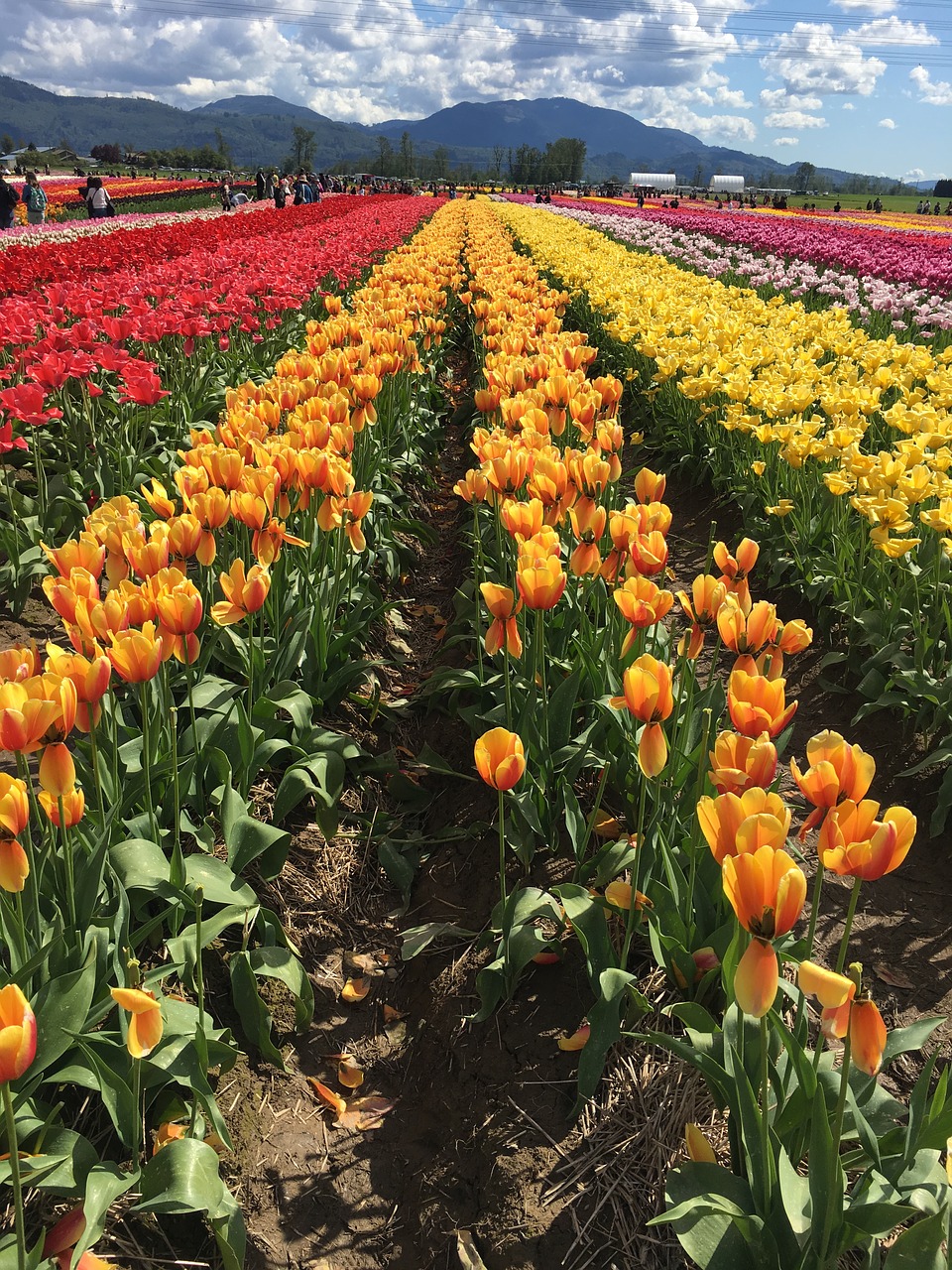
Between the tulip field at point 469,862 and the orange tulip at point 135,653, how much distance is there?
0.01 metres

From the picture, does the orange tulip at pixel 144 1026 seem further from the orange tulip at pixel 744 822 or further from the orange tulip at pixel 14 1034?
the orange tulip at pixel 744 822

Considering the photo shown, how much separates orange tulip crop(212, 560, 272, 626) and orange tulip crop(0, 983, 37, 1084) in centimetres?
141

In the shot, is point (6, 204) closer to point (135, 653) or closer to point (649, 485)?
point (649, 485)

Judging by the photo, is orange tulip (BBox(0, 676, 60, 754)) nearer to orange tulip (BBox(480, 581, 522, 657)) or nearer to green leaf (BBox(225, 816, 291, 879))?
green leaf (BBox(225, 816, 291, 879))

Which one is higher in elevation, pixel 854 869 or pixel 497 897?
A: pixel 854 869

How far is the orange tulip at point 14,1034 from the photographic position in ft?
3.93

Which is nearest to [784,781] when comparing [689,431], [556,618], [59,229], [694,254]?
[556,618]

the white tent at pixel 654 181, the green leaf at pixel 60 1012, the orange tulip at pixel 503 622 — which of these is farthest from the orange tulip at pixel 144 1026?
the white tent at pixel 654 181

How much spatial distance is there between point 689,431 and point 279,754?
195 inches

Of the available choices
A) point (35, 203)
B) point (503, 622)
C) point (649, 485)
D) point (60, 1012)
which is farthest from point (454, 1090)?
point (35, 203)

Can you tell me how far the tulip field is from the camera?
1654mm

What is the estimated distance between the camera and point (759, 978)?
1286mm

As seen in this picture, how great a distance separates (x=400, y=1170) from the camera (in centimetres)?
237

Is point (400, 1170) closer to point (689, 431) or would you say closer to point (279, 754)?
point (279, 754)
